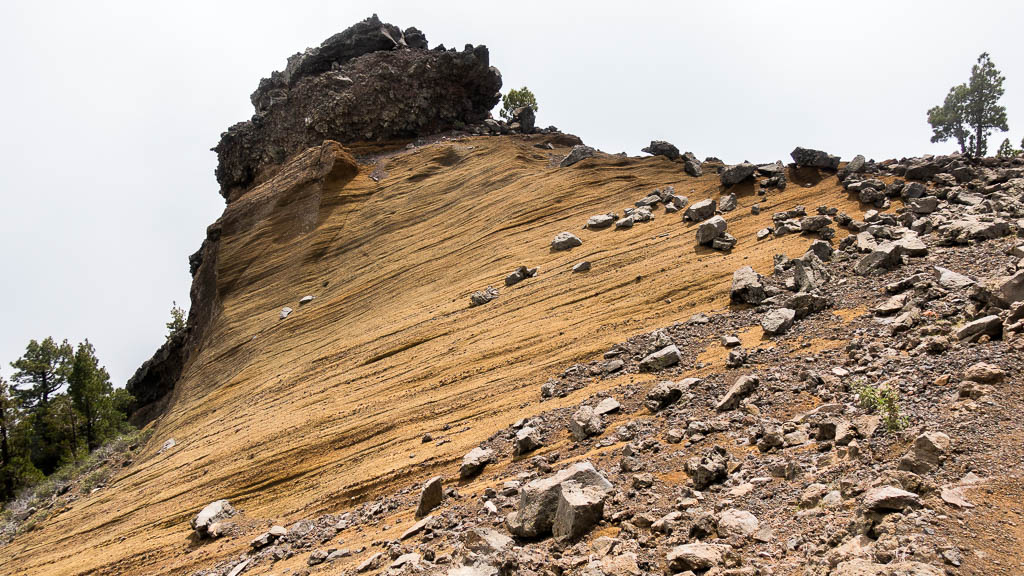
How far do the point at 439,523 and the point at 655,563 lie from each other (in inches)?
117

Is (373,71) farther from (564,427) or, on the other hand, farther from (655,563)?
(655,563)

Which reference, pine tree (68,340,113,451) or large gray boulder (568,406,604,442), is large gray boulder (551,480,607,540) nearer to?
large gray boulder (568,406,604,442)

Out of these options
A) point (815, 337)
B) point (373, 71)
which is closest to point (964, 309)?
point (815, 337)

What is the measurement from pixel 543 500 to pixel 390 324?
11667 mm

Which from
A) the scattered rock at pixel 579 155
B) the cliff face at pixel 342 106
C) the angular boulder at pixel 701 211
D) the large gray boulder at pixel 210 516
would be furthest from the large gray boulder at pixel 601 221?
the cliff face at pixel 342 106

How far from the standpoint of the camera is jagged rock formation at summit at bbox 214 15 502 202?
94.9 ft

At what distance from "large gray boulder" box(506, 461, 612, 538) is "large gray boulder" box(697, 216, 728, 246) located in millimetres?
9506

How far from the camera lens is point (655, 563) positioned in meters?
5.15

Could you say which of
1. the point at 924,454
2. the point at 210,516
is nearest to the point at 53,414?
the point at 210,516

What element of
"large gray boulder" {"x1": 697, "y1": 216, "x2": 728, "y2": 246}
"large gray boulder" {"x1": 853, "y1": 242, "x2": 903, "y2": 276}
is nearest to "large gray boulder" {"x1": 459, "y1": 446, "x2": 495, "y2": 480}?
"large gray boulder" {"x1": 853, "y1": 242, "x2": 903, "y2": 276}

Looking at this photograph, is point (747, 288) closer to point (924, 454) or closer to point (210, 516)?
point (924, 454)

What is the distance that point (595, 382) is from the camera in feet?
34.3

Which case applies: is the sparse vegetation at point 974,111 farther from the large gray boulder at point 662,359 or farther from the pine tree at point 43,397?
the pine tree at point 43,397

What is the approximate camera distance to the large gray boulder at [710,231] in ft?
48.1
